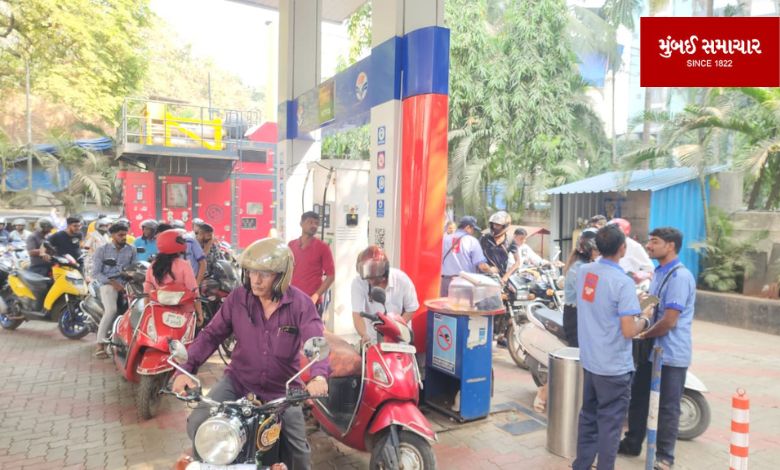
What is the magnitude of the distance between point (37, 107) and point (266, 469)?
3996 centimetres

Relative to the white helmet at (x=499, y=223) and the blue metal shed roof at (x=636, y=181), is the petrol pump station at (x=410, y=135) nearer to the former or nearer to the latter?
the white helmet at (x=499, y=223)

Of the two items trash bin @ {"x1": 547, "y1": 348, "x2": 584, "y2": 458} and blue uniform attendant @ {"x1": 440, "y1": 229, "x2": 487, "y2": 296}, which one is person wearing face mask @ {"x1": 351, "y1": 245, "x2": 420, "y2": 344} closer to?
trash bin @ {"x1": 547, "y1": 348, "x2": 584, "y2": 458}

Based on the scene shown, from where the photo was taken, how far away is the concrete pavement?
162 inches

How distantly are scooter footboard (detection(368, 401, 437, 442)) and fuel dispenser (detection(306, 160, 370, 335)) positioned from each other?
476 centimetres

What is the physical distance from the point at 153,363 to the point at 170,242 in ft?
3.57

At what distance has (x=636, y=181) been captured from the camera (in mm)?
12141

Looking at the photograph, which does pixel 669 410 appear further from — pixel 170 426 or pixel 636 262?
pixel 170 426

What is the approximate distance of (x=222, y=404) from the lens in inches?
93.2

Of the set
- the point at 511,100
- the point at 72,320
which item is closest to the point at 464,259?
the point at 72,320

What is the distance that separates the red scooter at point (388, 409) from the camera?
3283 millimetres

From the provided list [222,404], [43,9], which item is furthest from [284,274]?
[43,9]

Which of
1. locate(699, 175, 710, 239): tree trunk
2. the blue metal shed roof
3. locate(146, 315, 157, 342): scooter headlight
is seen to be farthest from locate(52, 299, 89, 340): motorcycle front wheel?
locate(699, 175, 710, 239): tree trunk

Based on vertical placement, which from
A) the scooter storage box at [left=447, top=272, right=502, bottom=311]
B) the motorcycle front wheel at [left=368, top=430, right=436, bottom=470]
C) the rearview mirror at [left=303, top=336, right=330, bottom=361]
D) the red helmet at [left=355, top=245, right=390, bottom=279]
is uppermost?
the red helmet at [left=355, top=245, right=390, bottom=279]

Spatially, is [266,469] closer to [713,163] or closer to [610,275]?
[610,275]
